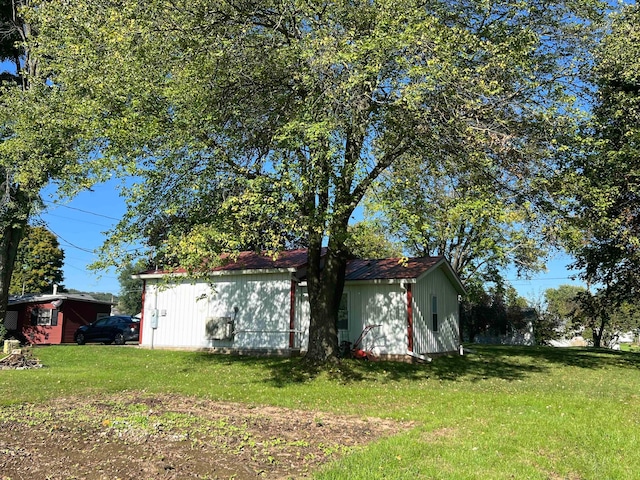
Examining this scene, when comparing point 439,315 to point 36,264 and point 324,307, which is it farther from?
point 36,264

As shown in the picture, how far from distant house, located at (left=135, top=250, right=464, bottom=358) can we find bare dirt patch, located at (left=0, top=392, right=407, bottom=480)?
337 inches

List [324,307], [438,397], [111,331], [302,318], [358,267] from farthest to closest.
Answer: [111,331] < [358,267] < [302,318] < [324,307] < [438,397]

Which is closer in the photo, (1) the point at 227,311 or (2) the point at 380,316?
(2) the point at 380,316

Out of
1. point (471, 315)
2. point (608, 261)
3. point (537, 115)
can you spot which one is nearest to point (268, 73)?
point (537, 115)

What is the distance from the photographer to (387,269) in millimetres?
17828

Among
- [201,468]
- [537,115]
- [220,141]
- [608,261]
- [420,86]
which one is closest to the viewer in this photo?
[201,468]

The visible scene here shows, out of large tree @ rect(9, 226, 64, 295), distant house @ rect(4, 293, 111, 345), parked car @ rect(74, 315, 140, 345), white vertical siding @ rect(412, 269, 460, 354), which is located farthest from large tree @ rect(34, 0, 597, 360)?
large tree @ rect(9, 226, 64, 295)

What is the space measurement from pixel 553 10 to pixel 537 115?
10.8 feet

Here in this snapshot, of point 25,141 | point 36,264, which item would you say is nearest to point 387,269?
point 25,141

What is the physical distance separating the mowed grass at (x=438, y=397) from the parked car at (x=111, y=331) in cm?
653

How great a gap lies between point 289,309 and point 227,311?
2433 millimetres

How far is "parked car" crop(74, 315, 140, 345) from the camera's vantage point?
81.5 feet

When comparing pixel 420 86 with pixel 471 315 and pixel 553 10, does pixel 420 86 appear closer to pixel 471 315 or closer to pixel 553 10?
pixel 553 10

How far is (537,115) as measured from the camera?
9859mm
